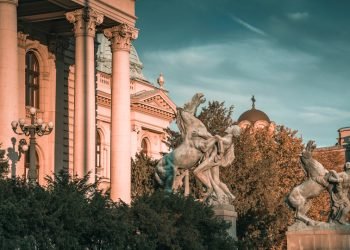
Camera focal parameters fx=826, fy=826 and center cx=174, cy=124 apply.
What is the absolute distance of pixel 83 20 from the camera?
33000 mm

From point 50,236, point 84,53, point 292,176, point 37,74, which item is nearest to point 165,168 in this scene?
point 50,236

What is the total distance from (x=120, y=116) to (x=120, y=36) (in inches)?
138

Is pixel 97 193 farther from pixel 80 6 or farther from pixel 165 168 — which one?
pixel 80 6

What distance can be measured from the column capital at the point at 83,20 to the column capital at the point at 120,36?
2263mm

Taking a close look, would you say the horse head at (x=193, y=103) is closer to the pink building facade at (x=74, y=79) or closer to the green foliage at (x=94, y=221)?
the green foliage at (x=94, y=221)

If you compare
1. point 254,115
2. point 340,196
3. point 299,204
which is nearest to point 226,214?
point 299,204

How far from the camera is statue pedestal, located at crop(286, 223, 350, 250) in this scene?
81.3 feet

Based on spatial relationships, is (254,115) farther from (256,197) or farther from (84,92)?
(84,92)

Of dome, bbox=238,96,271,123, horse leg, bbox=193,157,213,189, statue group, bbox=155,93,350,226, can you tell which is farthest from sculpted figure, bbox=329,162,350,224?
dome, bbox=238,96,271,123

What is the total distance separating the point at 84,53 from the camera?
32906 mm

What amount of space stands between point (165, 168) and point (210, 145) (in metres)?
1.47

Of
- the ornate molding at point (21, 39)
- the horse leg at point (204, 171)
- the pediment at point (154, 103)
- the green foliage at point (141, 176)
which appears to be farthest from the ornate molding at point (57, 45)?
the pediment at point (154, 103)

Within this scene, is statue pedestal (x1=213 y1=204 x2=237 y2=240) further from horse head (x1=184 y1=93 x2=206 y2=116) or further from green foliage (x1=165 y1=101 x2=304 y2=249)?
green foliage (x1=165 y1=101 x2=304 y2=249)

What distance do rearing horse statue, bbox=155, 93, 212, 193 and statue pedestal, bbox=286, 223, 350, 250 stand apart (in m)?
3.99
